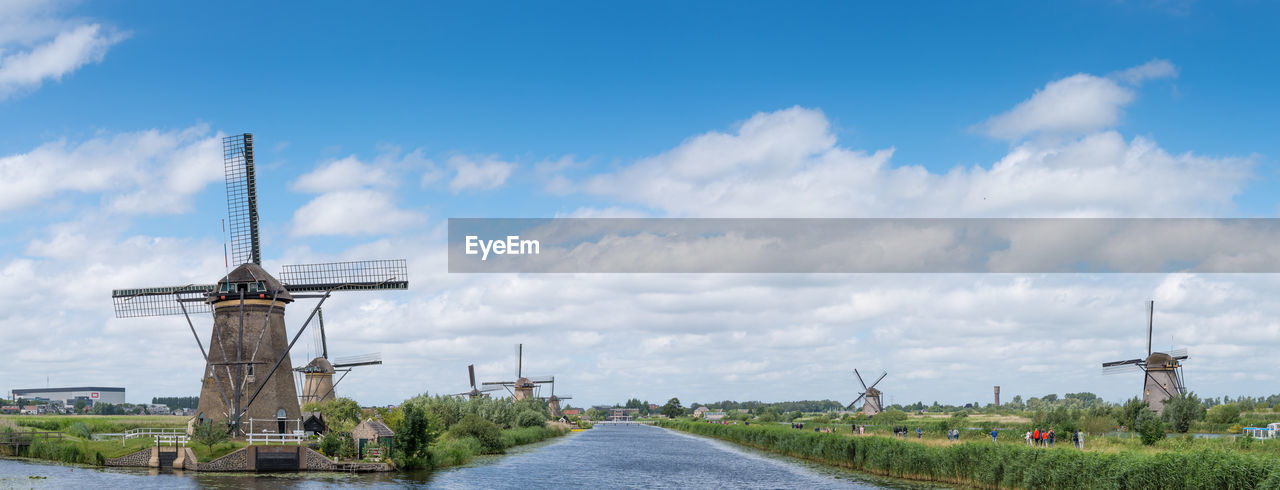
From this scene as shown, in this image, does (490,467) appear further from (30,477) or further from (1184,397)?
(1184,397)

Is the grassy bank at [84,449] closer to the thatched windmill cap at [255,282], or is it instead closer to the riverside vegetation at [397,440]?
the riverside vegetation at [397,440]

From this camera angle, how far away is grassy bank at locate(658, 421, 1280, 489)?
2758 centimetres

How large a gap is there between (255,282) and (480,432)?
22263 millimetres

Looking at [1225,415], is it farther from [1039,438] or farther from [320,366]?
[320,366]

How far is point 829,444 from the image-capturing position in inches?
2399

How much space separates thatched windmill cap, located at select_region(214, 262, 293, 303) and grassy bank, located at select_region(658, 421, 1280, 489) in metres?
36.0

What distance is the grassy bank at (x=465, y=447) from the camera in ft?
177

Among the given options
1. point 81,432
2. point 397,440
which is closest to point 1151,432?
point 397,440

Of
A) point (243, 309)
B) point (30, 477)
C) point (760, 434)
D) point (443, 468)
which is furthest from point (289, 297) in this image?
point (760, 434)

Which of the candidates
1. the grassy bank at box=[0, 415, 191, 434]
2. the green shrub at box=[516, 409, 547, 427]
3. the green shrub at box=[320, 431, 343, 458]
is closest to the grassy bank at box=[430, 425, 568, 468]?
the green shrub at box=[516, 409, 547, 427]

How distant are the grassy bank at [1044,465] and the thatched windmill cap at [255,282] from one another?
35951mm

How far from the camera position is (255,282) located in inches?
2128

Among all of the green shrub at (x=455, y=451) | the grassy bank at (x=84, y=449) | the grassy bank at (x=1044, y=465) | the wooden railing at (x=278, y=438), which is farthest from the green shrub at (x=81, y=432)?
the grassy bank at (x=1044, y=465)

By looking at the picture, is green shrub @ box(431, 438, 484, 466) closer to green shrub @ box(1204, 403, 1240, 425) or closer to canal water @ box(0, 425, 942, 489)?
canal water @ box(0, 425, 942, 489)
